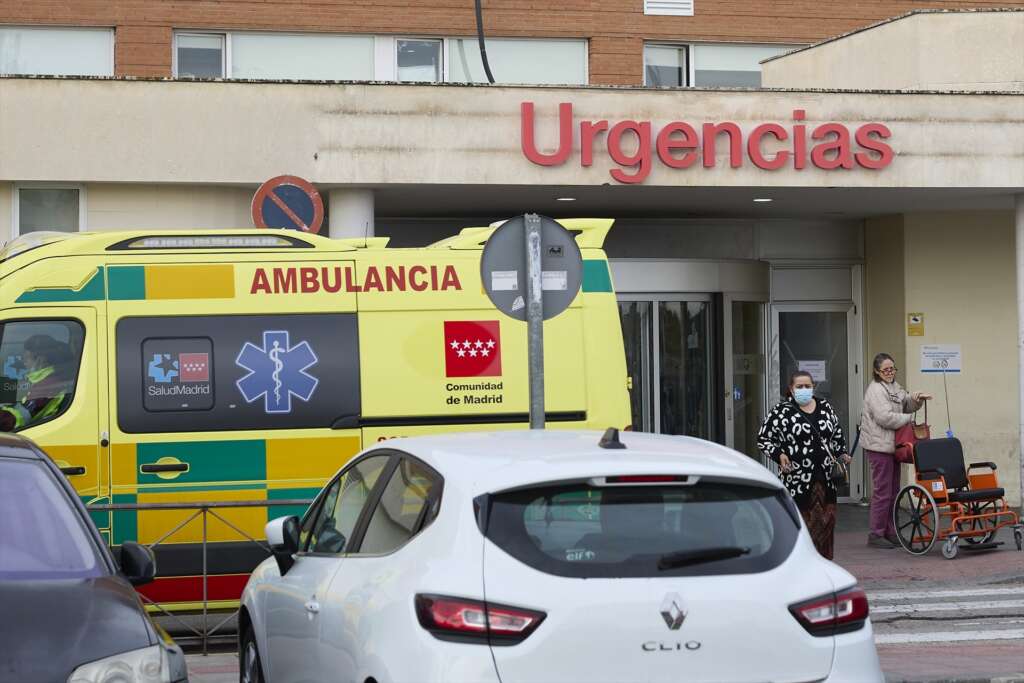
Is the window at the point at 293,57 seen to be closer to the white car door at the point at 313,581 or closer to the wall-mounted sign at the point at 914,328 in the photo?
the wall-mounted sign at the point at 914,328

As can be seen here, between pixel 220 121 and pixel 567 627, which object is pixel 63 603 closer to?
pixel 567 627

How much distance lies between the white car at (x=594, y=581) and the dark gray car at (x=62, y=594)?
2.38 feet

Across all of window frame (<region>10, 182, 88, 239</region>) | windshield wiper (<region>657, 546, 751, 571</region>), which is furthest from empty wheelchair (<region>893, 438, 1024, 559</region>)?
windshield wiper (<region>657, 546, 751, 571</region>)

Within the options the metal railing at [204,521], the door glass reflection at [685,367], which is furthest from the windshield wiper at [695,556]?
the door glass reflection at [685,367]

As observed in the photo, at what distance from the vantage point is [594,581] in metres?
4.82

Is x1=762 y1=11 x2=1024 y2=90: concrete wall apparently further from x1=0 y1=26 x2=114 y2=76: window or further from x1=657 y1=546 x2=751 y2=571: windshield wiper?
x1=657 y1=546 x2=751 y2=571: windshield wiper

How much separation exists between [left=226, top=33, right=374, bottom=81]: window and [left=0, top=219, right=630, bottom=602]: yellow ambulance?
37.1ft

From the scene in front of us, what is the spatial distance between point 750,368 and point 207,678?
38.1 feet

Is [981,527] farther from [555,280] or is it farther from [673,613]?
[673,613]

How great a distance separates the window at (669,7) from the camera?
904 inches

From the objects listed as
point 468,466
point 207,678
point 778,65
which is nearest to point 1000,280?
point 778,65

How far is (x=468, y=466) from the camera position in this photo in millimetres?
5281

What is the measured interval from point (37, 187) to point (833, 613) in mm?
11444

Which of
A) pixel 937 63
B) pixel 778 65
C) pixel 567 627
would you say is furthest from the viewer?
pixel 778 65
